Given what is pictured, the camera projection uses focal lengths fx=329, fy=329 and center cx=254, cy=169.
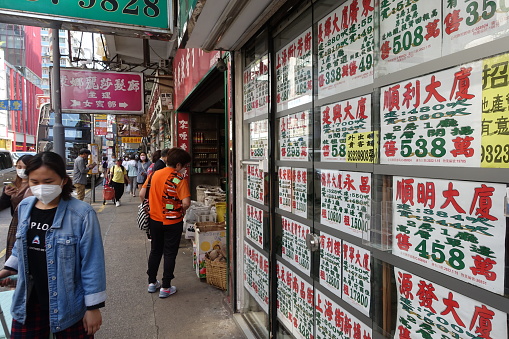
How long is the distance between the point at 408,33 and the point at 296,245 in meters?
1.61

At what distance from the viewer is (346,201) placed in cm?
188

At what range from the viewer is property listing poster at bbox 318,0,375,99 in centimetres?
171

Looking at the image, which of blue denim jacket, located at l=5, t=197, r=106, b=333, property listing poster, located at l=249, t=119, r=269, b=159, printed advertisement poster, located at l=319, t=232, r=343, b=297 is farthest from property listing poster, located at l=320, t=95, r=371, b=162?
blue denim jacket, located at l=5, t=197, r=106, b=333

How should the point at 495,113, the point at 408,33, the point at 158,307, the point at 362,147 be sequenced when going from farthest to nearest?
1. the point at 158,307
2. the point at 362,147
3. the point at 408,33
4. the point at 495,113

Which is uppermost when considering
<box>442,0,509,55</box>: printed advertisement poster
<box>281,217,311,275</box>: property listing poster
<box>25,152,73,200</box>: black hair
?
<box>442,0,509,55</box>: printed advertisement poster

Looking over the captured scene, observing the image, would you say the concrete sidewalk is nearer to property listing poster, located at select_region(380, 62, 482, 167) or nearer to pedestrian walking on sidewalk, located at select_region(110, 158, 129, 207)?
property listing poster, located at select_region(380, 62, 482, 167)

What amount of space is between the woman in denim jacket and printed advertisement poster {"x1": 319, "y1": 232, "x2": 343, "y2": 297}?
1.39 meters

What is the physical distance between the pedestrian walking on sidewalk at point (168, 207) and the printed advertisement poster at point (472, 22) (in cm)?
331

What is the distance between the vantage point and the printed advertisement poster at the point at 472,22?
107cm

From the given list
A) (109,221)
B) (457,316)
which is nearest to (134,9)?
(457,316)

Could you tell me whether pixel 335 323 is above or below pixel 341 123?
below

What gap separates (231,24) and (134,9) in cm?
172

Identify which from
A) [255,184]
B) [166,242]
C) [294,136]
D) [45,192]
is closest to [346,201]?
[294,136]

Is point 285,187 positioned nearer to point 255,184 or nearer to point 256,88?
point 255,184
